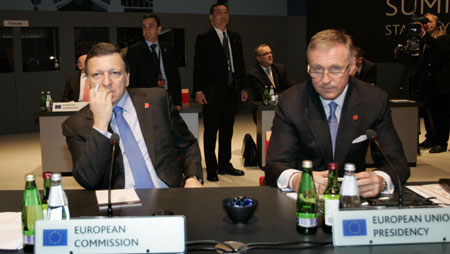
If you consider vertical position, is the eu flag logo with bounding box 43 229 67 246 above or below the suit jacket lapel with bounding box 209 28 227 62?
below

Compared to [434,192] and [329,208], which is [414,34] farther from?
[329,208]

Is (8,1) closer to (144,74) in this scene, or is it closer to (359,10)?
(144,74)

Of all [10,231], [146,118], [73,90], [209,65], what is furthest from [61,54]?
[10,231]

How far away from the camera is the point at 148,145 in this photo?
242 centimetres

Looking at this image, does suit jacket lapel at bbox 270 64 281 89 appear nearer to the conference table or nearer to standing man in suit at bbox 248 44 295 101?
standing man in suit at bbox 248 44 295 101

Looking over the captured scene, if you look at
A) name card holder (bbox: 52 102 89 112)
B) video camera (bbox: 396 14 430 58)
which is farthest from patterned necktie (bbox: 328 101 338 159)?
video camera (bbox: 396 14 430 58)

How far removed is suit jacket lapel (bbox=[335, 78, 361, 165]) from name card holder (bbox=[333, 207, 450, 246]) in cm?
77

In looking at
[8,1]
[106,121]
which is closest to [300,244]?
[106,121]

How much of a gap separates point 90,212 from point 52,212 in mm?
260

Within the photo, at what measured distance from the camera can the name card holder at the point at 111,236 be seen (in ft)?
4.73

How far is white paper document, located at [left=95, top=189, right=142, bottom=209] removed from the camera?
189 centimetres

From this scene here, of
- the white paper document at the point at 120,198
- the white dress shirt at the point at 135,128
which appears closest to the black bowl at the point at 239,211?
the white paper document at the point at 120,198

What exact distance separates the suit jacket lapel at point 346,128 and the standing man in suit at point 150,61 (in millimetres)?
3233

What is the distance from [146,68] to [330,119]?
3335 mm
